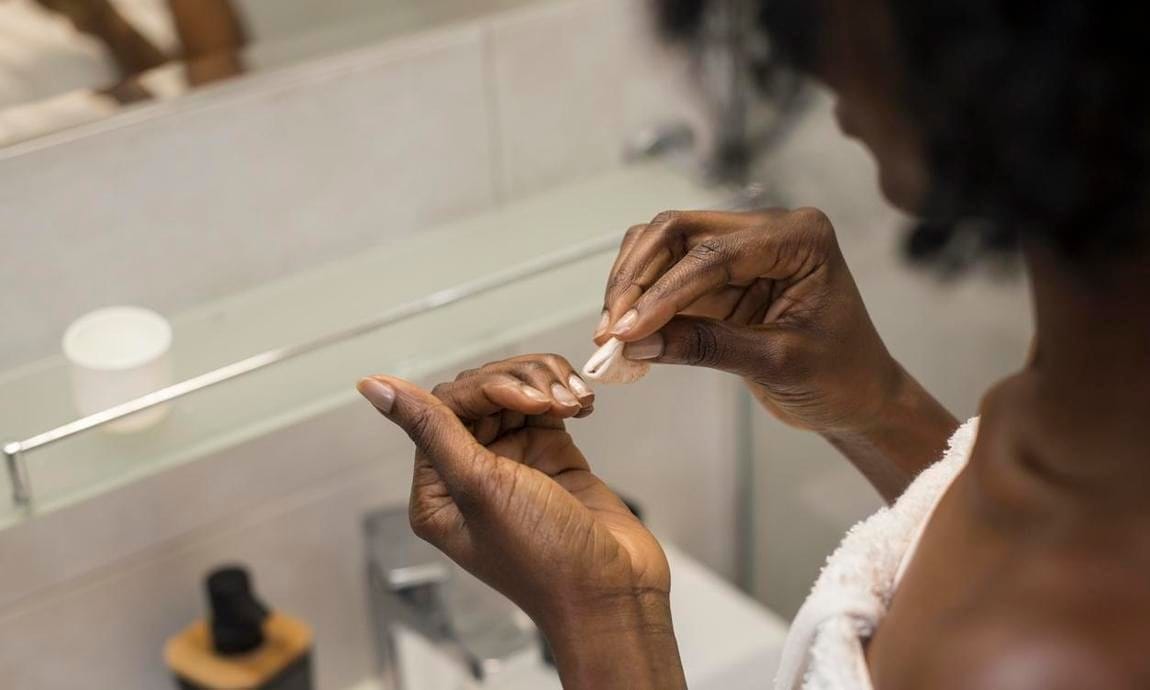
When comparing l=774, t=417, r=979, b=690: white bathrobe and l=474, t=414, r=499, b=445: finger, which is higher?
l=474, t=414, r=499, b=445: finger

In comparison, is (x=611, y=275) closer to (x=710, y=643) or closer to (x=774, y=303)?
(x=774, y=303)

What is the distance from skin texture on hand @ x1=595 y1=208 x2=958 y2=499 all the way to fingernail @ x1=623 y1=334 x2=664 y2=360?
1cm

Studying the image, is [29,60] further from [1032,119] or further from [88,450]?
[1032,119]

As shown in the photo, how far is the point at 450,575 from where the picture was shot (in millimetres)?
933

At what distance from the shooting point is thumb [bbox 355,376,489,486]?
0.51m

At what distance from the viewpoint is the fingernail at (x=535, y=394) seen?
1.76 feet

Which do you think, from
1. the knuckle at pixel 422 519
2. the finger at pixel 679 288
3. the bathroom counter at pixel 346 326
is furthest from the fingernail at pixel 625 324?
the bathroom counter at pixel 346 326

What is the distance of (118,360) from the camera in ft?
2.50

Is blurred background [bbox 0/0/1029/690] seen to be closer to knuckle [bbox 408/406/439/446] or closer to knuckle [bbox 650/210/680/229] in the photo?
knuckle [bbox 650/210/680/229]

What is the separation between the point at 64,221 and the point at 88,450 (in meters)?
0.14

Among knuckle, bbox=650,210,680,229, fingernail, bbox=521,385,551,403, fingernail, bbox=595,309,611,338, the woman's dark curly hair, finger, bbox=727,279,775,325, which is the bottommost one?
finger, bbox=727,279,775,325

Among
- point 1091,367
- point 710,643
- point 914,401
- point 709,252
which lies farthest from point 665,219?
point 710,643

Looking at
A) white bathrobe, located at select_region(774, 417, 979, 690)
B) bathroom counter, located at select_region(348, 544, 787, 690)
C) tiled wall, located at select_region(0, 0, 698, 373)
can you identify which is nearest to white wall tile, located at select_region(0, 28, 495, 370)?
tiled wall, located at select_region(0, 0, 698, 373)

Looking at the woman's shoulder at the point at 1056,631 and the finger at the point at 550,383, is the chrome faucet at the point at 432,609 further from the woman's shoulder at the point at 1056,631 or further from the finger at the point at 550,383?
the woman's shoulder at the point at 1056,631
